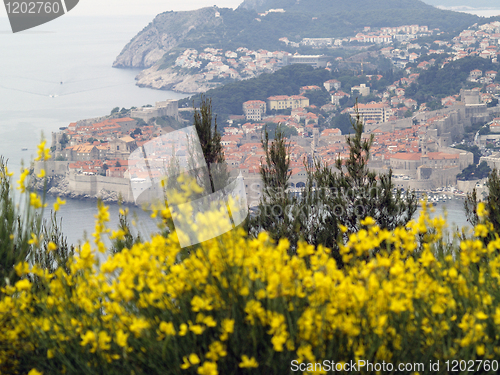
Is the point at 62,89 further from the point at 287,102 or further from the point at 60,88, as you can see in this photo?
the point at 287,102

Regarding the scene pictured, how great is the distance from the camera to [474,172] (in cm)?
2100

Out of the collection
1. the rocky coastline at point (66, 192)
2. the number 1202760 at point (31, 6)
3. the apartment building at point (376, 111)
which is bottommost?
the rocky coastline at point (66, 192)

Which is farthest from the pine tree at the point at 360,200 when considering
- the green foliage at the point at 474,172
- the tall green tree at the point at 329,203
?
the green foliage at the point at 474,172

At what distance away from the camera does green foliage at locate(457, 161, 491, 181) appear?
67.9 ft

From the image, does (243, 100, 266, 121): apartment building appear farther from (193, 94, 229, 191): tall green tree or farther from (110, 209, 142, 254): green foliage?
(110, 209, 142, 254): green foliage

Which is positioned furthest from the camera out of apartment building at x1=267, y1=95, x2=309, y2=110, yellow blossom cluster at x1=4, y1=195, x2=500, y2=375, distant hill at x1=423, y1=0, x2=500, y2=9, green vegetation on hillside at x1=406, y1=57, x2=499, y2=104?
distant hill at x1=423, y1=0, x2=500, y2=9

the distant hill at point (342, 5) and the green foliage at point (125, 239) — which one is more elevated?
the distant hill at point (342, 5)

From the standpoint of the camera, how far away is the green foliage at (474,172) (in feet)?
67.9

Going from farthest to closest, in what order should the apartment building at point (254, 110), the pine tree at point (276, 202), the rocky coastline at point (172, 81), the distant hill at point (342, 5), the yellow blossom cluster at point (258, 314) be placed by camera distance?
the distant hill at point (342, 5) < the rocky coastline at point (172, 81) < the apartment building at point (254, 110) < the pine tree at point (276, 202) < the yellow blossom cluster at point (258, 314)

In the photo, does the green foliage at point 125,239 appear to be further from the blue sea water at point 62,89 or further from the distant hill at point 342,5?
the distant hill at point 342,5

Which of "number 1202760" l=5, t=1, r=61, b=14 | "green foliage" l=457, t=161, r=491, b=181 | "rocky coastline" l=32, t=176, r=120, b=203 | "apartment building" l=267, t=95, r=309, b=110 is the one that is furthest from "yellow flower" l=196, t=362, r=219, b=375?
"apartment building" l=267, t=95, r=309, b=110

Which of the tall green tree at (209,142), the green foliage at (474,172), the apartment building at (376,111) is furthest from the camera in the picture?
the apartment building at (376,111)

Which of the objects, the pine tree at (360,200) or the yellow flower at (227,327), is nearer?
the yellow flower at (227,327)

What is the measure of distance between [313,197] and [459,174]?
63.9 ft
